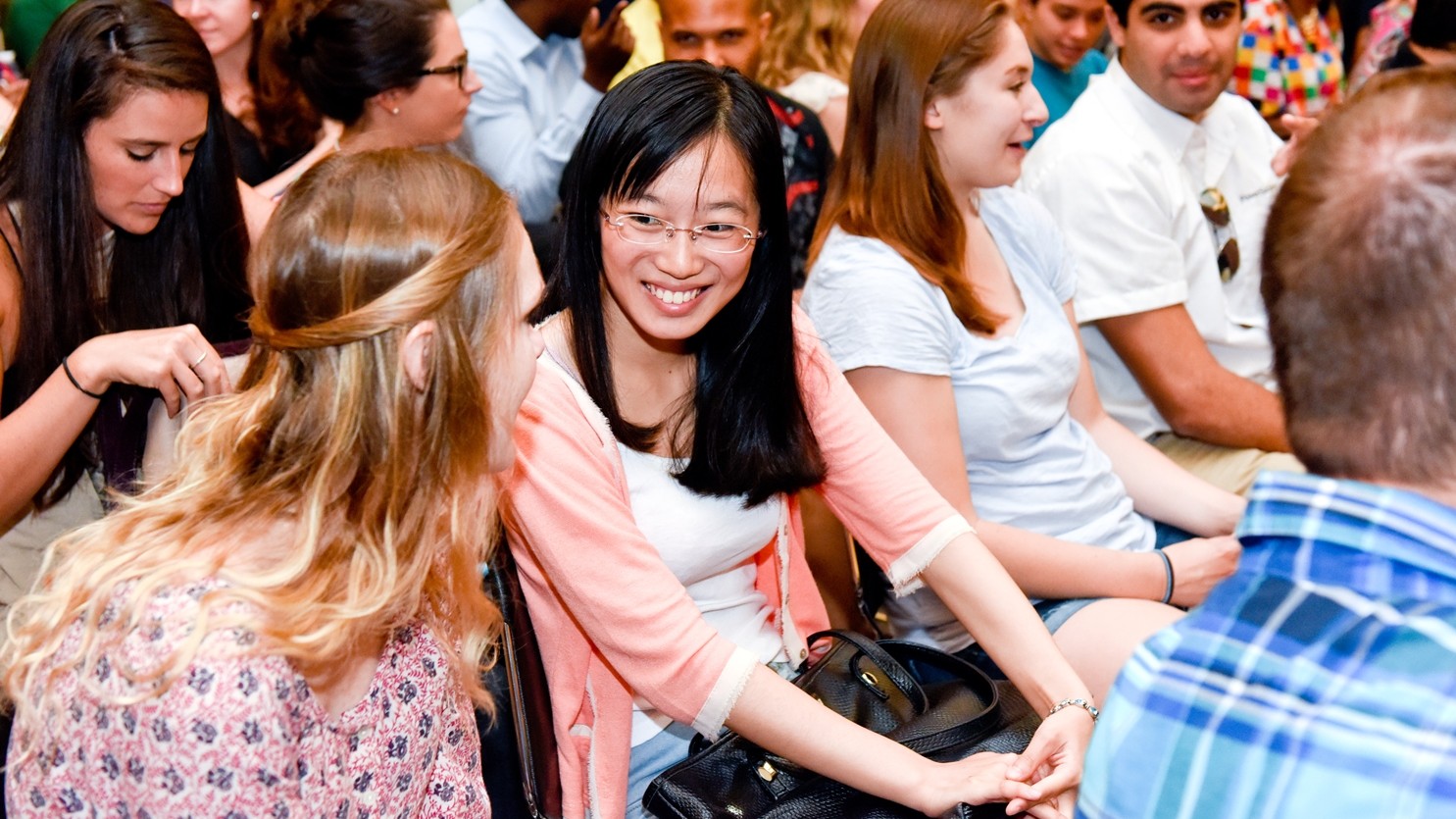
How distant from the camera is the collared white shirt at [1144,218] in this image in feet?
8.42

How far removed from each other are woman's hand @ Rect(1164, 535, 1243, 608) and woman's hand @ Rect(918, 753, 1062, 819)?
68cm

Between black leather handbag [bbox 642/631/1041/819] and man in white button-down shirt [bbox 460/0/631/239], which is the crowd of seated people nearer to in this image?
black leather handbag [bbox 642/631/1041/819]

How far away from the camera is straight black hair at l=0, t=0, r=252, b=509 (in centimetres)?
191

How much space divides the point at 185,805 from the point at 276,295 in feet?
1.47

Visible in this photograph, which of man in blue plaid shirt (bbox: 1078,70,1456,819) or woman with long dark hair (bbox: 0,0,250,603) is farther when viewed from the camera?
woman with long dark hair (bbox: 0,0,250,603)

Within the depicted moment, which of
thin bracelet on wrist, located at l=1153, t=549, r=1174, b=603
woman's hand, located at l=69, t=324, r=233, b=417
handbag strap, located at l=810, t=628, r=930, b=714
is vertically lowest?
thin bracelet on wrist, located at l=1153, t=549, r=1174, b=603

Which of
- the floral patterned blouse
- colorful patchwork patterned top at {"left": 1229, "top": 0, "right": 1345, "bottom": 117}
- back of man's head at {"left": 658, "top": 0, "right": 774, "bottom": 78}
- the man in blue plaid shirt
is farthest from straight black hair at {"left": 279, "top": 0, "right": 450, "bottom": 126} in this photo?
colorful patchwork patterned top at {"left": 1229, "top": 0, "right": 1345, "bottom": 117}

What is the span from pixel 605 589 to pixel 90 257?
949mm

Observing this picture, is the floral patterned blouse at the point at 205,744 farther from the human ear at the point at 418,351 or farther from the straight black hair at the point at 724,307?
the straight black hair at the point at 724,307

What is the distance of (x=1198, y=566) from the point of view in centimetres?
214

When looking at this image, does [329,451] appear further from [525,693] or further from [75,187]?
[75,187]

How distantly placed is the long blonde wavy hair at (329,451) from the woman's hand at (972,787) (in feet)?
2.03

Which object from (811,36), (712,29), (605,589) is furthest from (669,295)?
(811,36)

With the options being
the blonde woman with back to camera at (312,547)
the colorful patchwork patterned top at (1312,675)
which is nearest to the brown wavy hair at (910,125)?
the blonde woman with back to camera at (312,547)
